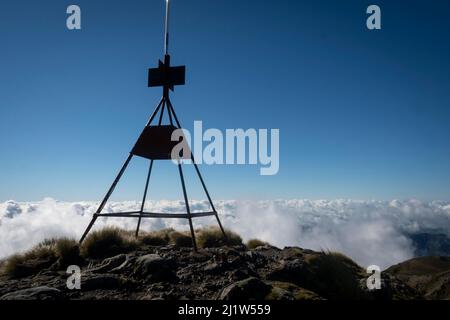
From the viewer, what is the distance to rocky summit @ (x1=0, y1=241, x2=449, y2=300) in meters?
5.82

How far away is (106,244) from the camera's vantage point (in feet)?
33.7

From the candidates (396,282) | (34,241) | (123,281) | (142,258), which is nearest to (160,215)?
(142,258)

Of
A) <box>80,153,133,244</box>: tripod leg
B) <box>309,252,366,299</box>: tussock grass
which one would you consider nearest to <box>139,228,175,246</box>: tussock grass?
→ <box>80,153,133,244</box>: tripod leg

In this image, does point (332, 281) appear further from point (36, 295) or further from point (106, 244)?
point (106, 244)

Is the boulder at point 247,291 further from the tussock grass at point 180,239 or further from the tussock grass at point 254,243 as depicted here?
the tussock grass at point 254,243

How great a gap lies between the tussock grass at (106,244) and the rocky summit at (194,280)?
57cm

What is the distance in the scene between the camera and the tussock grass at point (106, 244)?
9.70m

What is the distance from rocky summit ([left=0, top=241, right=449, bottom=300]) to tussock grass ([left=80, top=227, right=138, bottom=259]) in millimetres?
567
